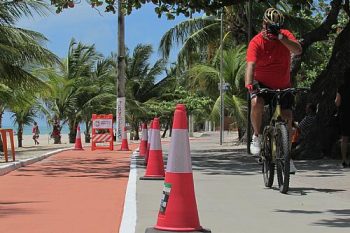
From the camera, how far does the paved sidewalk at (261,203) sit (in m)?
5.68

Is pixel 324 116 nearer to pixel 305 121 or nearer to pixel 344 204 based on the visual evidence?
pixel 305 121

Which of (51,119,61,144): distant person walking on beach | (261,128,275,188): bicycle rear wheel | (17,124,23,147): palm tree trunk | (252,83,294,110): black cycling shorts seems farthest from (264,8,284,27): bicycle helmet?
(51,119,61,144): distant person walking on beach

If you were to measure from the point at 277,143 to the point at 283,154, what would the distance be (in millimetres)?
213

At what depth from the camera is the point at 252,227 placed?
5570mm

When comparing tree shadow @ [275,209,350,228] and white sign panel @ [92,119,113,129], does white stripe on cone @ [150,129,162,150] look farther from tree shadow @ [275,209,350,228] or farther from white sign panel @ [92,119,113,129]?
white sign panel @ [92,119,113,129]

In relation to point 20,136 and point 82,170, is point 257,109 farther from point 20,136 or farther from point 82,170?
point 20,136

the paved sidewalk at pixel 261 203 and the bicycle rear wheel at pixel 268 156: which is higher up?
the bicycle rear wheel at pixel 268 156

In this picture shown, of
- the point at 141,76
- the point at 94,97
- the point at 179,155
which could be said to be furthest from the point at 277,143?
the point at 141,76

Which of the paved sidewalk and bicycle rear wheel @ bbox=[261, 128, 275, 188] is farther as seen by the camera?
bicycle rear wheel @ bbox=[261, 128, 275, 188]

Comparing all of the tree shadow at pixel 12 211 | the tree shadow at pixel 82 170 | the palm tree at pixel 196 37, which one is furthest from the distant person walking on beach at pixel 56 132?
the tree shadow at pixel 12 211

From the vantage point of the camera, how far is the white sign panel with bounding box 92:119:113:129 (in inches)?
885

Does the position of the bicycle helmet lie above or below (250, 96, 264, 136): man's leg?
above

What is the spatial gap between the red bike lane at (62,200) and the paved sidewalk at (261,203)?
0.43 meters

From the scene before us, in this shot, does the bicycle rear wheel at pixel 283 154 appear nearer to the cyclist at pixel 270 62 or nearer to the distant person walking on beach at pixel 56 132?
the cyclist at pixel 270 62
